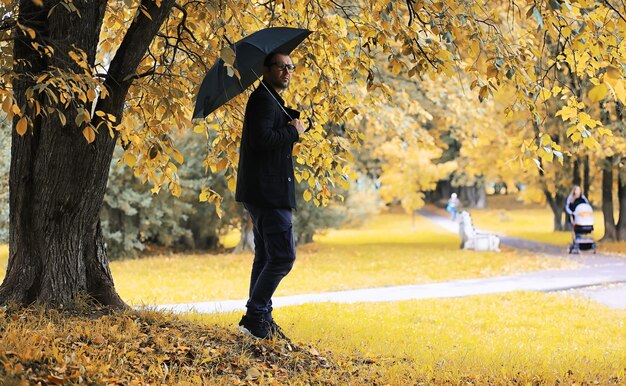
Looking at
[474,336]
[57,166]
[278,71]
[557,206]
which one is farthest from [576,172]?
[57,166]

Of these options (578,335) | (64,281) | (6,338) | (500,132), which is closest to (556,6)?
(6,338)

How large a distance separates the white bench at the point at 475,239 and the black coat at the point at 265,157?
17184 millimetres

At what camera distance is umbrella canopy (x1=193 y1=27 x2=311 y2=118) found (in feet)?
17.7

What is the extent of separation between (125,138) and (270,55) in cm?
144

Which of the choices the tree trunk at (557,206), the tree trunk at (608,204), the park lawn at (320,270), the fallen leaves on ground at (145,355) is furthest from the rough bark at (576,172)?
the fallen leaves on ground at (145,355)

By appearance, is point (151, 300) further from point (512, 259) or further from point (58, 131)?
point (512, 259)

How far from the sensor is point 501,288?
41.9 feet

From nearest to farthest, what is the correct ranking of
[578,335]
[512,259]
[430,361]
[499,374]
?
[499,374], [430,361], [578,335], [512,259]

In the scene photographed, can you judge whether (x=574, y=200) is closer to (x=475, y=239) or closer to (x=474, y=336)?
(x=475, y=239)

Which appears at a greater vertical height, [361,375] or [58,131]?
[58,131]

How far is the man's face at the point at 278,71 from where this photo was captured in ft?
18.3

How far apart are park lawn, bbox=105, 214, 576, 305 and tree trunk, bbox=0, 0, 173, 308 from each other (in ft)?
15.1

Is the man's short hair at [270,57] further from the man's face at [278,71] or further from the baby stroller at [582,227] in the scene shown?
the baby stroller at [582,227]

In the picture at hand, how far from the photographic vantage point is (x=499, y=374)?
19.5 ft
